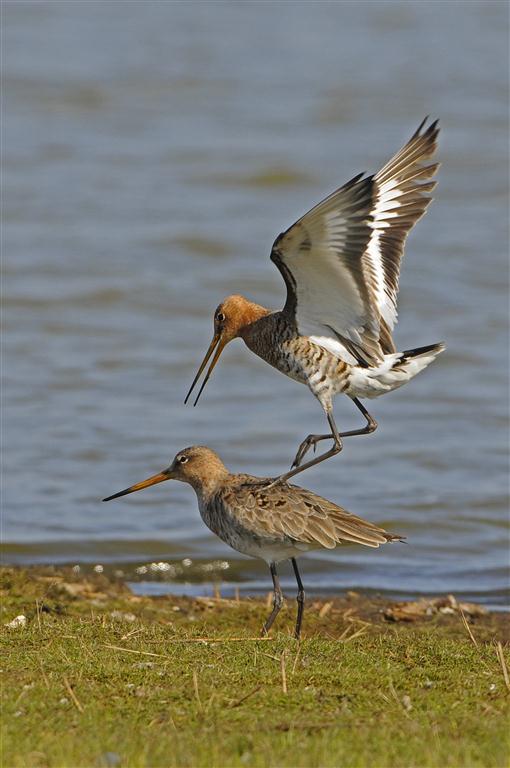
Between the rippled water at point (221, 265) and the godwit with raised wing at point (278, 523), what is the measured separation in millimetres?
3071

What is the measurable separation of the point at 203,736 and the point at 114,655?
1.34m

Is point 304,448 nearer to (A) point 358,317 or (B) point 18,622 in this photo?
(A) point 358,317

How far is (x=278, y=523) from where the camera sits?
798cm

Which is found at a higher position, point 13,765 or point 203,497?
point 203,497

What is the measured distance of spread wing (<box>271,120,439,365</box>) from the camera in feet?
27.9

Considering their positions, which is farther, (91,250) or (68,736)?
(91,250)

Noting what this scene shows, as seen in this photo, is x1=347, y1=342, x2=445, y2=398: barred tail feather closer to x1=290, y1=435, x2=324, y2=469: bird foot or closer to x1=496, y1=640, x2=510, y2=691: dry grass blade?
x1=290, y1=435, x2=324, y2=469: bird foot

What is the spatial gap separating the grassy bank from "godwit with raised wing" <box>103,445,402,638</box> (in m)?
0.55

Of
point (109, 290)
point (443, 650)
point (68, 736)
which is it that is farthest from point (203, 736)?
point (109, 290)

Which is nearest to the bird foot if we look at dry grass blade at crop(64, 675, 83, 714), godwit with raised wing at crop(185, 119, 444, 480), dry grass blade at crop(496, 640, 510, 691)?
godwit with raised wing at crop(185, 119, 444, 480)

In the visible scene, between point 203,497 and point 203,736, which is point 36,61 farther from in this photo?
point 203,736

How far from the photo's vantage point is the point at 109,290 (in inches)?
771

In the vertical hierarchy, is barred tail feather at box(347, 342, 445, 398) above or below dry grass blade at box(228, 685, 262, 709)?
above

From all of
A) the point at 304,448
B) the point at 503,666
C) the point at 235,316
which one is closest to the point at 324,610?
the point at 304,448
